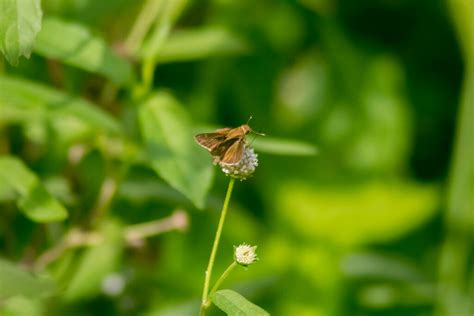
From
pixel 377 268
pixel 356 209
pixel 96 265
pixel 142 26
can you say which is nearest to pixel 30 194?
pixel 96 265

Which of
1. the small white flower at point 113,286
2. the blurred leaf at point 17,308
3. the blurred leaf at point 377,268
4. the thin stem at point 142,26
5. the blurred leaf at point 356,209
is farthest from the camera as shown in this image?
the blurred leaf at point 356,209

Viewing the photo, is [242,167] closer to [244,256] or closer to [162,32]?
[244,256]

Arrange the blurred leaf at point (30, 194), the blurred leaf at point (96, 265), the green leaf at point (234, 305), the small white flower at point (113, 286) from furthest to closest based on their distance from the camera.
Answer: the small white flower at point (113, 286) < the blurred leaf at point (96, 265) < the blurred leaf at point (30, 194) < the green leaf at point (234, 305)

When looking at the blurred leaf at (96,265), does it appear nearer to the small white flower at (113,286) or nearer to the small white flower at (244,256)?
the small white flower at (113,286)

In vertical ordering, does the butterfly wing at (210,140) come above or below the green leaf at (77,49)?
below

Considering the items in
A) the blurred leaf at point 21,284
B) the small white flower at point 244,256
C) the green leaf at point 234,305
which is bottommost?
the green leaf at point 234,305

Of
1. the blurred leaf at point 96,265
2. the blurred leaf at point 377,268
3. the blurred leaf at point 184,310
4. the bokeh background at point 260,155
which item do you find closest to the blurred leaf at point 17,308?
the bokeh background at point 260,155
